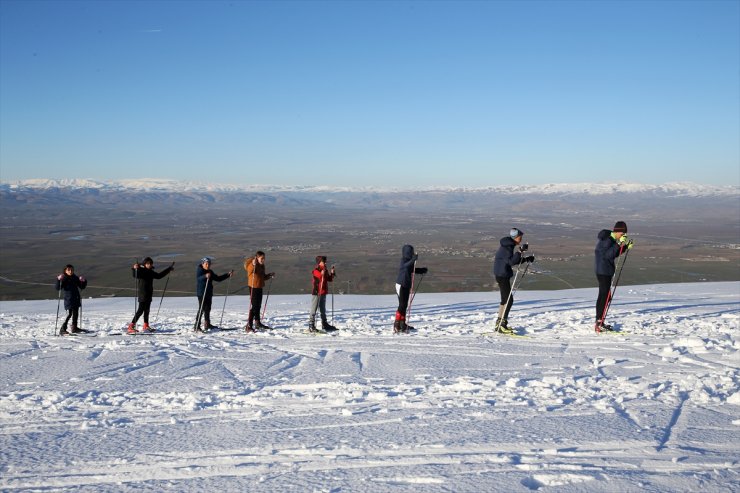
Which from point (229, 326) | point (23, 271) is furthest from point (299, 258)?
point (229, 326)

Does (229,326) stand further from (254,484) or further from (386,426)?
(254,484)

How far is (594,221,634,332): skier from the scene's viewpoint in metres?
9.82

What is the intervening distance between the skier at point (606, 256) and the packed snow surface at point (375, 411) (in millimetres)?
466

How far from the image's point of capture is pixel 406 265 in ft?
33.7

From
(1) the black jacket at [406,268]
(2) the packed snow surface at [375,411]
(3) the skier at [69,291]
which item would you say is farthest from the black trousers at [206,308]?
(1) the black jacket at [406,268]

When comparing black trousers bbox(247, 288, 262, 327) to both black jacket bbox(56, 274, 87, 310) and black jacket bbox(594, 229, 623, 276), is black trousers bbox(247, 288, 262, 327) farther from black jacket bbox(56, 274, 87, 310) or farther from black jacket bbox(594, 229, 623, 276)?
black jacket bbox(594, 229, 623, 276)

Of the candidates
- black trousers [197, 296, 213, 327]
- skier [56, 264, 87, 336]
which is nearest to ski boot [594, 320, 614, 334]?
black trousers [197, 296, 213, 327]

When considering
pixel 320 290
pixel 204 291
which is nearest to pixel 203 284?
pixel 204 291

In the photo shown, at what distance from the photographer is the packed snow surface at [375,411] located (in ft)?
12.5

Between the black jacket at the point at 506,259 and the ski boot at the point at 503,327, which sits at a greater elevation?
the black jacket at the point at 506,259

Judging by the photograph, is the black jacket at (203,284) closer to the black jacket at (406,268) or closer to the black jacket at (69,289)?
the black jacket at (69,289)

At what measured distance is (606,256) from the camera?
9.84 metres

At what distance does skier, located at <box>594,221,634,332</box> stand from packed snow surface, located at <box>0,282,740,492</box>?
0.47m

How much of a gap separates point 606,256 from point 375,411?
6380 mm
